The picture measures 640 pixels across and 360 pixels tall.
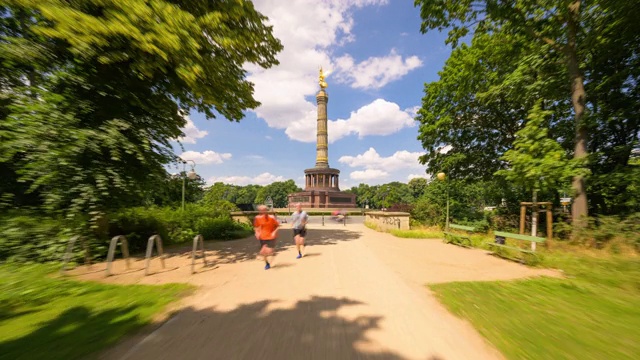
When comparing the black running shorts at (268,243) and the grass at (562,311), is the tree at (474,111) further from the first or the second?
the black running shorts at (268,243)

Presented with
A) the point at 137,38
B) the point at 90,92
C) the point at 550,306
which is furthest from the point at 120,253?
the point at 550,306

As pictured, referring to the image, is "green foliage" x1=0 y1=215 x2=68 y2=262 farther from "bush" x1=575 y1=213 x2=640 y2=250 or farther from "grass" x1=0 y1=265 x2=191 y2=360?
"bush" x1=575 y1=213 x2=640 y2=250

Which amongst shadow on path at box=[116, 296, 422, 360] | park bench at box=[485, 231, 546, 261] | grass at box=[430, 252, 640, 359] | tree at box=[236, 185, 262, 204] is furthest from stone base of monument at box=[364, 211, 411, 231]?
tree at box=[236, 185, 262, 204]

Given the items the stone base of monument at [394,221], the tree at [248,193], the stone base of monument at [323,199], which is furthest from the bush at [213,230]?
the tree at [248,193]

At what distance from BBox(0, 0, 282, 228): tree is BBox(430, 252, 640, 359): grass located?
765cm

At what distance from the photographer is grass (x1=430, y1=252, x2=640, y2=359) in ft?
10.0

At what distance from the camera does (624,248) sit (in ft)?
26.1

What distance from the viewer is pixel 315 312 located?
4.13m

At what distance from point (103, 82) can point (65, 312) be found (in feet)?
20.6

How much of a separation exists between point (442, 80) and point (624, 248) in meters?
13.3

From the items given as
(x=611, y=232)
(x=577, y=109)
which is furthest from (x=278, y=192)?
(x=611, y=232)

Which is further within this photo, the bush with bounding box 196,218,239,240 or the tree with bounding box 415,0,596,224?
the bush with bounding box 196,218,239,240

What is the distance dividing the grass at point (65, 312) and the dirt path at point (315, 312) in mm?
433

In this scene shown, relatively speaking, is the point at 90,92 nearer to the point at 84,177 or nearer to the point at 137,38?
the point at 84,177
